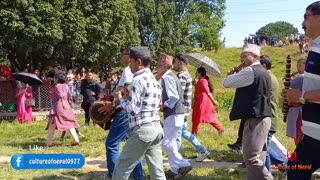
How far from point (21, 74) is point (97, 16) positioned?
1135 cm

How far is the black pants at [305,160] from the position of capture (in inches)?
136

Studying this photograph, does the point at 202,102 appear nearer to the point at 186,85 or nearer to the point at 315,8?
the point at 186,85

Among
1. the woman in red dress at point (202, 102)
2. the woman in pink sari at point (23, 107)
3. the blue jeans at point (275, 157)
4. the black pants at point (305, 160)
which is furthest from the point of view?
the woman in pink sari at point (23, 107)

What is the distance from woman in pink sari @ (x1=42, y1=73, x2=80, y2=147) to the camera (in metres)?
9.26

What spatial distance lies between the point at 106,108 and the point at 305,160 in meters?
2.98

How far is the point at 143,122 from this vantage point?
15.0 ft

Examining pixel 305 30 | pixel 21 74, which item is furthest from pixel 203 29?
→ pixel 305 30

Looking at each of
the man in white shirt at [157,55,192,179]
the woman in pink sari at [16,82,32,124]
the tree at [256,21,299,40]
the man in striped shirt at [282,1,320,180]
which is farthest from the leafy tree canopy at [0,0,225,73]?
the tree at [256,21,299,40]

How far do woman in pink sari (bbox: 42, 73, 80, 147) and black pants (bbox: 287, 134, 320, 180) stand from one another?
6344 millimetres

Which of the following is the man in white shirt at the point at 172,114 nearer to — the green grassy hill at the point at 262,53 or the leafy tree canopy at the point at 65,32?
the leafy tree canopy at the point at 65,32

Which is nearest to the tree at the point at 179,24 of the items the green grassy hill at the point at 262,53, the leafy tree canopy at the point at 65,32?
the green grassy hill at the point at 262,53

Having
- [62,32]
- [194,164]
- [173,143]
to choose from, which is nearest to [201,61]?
[194,164]

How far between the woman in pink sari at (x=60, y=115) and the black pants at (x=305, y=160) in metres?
6.34

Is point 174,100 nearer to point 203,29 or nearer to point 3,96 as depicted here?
point 3,96
